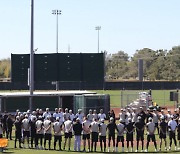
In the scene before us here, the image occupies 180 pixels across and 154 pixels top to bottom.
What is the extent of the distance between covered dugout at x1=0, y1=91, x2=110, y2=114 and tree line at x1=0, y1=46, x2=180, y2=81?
98766 millimetres

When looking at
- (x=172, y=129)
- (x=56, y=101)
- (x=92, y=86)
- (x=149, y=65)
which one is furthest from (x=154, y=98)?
(x=149, y=65)

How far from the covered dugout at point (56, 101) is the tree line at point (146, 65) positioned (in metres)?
98.8

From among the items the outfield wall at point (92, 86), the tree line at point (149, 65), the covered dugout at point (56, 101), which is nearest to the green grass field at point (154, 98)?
the outfield wall at point (92, 86)

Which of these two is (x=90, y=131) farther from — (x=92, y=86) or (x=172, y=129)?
(x=92, y=86)

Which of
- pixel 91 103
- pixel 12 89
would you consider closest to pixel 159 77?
pixel 12 89

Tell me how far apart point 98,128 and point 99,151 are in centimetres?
A: 121

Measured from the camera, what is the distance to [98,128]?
25.9 metres

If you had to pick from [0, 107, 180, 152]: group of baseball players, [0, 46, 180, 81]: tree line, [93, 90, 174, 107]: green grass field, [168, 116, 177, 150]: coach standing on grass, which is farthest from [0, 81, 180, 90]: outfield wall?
[0, 46, 180, 81]: tree line

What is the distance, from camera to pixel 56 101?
44.3 meters

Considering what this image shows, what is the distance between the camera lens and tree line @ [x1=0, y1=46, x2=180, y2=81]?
147 m

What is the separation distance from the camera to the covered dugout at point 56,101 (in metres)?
42.8

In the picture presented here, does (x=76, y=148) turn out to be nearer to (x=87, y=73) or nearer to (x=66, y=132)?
(x=66, y=132)

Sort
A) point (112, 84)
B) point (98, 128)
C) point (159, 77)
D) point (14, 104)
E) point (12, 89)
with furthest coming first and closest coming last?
point (159, 77)
point (112, 84)
point (12, 89)
point (14, 104)
point (98, 128)

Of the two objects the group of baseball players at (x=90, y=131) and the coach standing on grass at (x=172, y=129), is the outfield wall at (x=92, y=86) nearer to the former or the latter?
the group of baseball players at (x=90, y=131)
